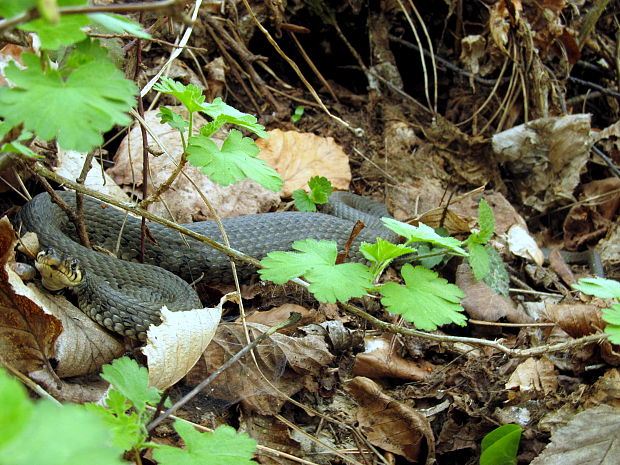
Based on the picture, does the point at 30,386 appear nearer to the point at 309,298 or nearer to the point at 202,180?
the point at 309,298

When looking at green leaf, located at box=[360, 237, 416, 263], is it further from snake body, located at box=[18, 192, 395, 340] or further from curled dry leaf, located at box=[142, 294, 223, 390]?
snake body, located at box=[18, 192, 395, 340]

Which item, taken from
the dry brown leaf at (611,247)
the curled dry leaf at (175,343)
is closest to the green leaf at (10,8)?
the curled dry leaf at (175,343)

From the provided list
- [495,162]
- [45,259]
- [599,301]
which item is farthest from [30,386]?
[495,162]

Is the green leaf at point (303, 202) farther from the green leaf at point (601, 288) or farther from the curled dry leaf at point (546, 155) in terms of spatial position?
the green leaf at point (601, 288)

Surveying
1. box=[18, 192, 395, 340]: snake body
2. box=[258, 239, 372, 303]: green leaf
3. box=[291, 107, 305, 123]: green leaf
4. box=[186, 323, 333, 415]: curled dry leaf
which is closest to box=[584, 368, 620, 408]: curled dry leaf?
box=[186, 323, 333, 415]: curled dry leaf

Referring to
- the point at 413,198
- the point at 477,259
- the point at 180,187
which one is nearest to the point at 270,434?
the point at 477,259
